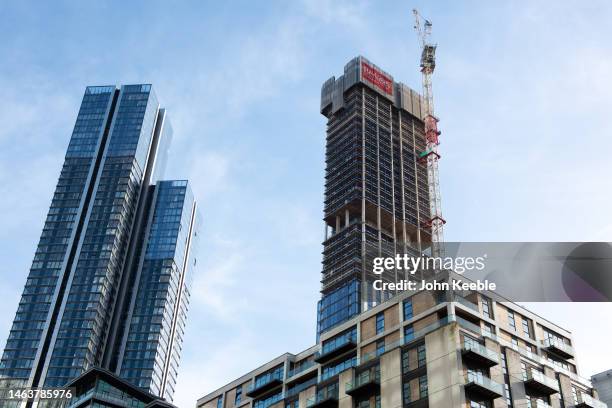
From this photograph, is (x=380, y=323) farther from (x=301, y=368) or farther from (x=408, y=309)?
(x=301, y=368)

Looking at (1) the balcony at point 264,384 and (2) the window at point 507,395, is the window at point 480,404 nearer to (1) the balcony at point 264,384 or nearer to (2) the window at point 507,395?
(2) the window at point 507,395

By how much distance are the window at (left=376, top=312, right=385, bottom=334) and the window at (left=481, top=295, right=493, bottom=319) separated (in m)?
11.7

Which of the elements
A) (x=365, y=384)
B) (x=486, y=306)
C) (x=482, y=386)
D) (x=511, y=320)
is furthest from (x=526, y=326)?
(x=365, y=384)

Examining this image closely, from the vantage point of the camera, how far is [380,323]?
3568 inches

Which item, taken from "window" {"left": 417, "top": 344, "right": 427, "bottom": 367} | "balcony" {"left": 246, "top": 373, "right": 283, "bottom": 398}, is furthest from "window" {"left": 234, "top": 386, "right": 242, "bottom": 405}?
"window" {"left": 417, "top": 344, "right": 427, "bottom": 367}

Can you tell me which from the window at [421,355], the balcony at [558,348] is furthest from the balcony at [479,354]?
the balcony at [558,348]

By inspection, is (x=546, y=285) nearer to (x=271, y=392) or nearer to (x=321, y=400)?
(x=321, y=400)

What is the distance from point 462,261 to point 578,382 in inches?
762

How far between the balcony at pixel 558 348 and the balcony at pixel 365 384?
21.3 m

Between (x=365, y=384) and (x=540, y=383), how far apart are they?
737 inches

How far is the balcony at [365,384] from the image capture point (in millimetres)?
83750

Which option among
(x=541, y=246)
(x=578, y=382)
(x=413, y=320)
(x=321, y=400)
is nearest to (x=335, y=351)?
(x=321, y=400)

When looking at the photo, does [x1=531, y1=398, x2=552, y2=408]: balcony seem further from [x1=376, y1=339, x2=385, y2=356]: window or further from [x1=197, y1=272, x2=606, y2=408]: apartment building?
[x1=376, y1=339, x2=385, y2=356]: window

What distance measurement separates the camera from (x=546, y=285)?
2473 inches
